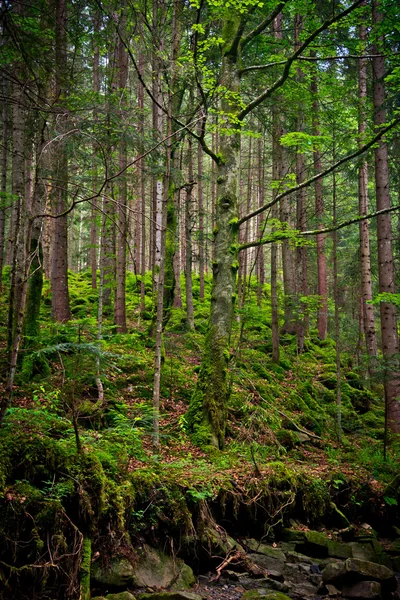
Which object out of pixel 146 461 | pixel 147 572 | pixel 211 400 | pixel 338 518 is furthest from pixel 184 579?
pixel 338 518

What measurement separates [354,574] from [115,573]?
321 cm

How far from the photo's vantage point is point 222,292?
25.9 feet

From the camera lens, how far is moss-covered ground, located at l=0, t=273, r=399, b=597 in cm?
370

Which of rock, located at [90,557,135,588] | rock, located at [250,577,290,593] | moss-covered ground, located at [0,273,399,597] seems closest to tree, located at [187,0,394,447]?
moss-covered ground, located at [0,273,399,597]

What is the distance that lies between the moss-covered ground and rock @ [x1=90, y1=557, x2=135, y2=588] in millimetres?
138

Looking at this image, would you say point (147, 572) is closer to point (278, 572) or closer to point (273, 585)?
point (273, 585)

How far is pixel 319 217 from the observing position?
15297mm

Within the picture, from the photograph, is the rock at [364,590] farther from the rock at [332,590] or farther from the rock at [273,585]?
the rock at [273,585]

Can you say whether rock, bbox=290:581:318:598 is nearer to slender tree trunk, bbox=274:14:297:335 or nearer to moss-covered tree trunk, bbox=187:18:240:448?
moss-covered tree trunk, bbox=187:18:240:448

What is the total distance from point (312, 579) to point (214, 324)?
4202 millimetres

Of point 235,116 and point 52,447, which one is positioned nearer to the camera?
point 52,447

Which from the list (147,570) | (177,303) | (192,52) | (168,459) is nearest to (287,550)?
(168,459)

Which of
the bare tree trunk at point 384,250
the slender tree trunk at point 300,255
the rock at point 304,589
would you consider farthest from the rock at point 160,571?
the slender tree trunk at point 300,255

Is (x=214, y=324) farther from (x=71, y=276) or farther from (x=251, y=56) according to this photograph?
(x=71, y=276)
